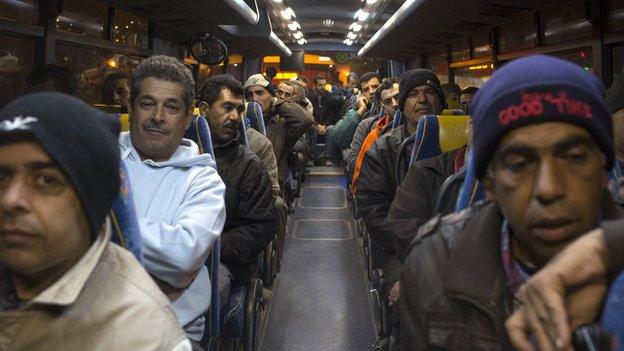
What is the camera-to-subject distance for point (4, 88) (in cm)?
347

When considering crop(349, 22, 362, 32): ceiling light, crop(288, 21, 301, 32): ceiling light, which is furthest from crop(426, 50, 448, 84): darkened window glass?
crop(288, 21, 301, 32): ceiling light

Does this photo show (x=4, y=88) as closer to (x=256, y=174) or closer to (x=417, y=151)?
(x=256, y=174)

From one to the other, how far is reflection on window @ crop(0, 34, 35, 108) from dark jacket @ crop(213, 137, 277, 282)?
5.55 ft

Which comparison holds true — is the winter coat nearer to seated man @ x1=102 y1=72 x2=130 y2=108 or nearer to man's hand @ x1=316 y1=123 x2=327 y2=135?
seated man @ x1=102 y1=72 x2=130 y2=108

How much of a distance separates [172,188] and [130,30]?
4461 mm

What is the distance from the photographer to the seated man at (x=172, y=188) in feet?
5.57

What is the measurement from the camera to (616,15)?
394cm

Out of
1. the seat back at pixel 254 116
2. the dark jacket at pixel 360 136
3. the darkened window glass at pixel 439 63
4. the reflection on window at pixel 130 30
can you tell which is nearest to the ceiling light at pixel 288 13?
the darkened window glass at pixel 439 63

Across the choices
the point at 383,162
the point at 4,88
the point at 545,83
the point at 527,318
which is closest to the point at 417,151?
the point at 383,162

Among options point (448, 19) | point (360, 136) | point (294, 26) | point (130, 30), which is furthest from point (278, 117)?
point (294, 26)

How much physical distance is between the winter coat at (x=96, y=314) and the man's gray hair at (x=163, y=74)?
117cm

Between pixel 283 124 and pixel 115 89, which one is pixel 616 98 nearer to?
pixel 283 124

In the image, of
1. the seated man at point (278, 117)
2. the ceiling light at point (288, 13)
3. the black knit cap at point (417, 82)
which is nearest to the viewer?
the black knit cap at point (417, 82)

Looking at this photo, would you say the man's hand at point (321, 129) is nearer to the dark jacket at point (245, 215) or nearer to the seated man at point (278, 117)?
the seated man at point (278, 117)
